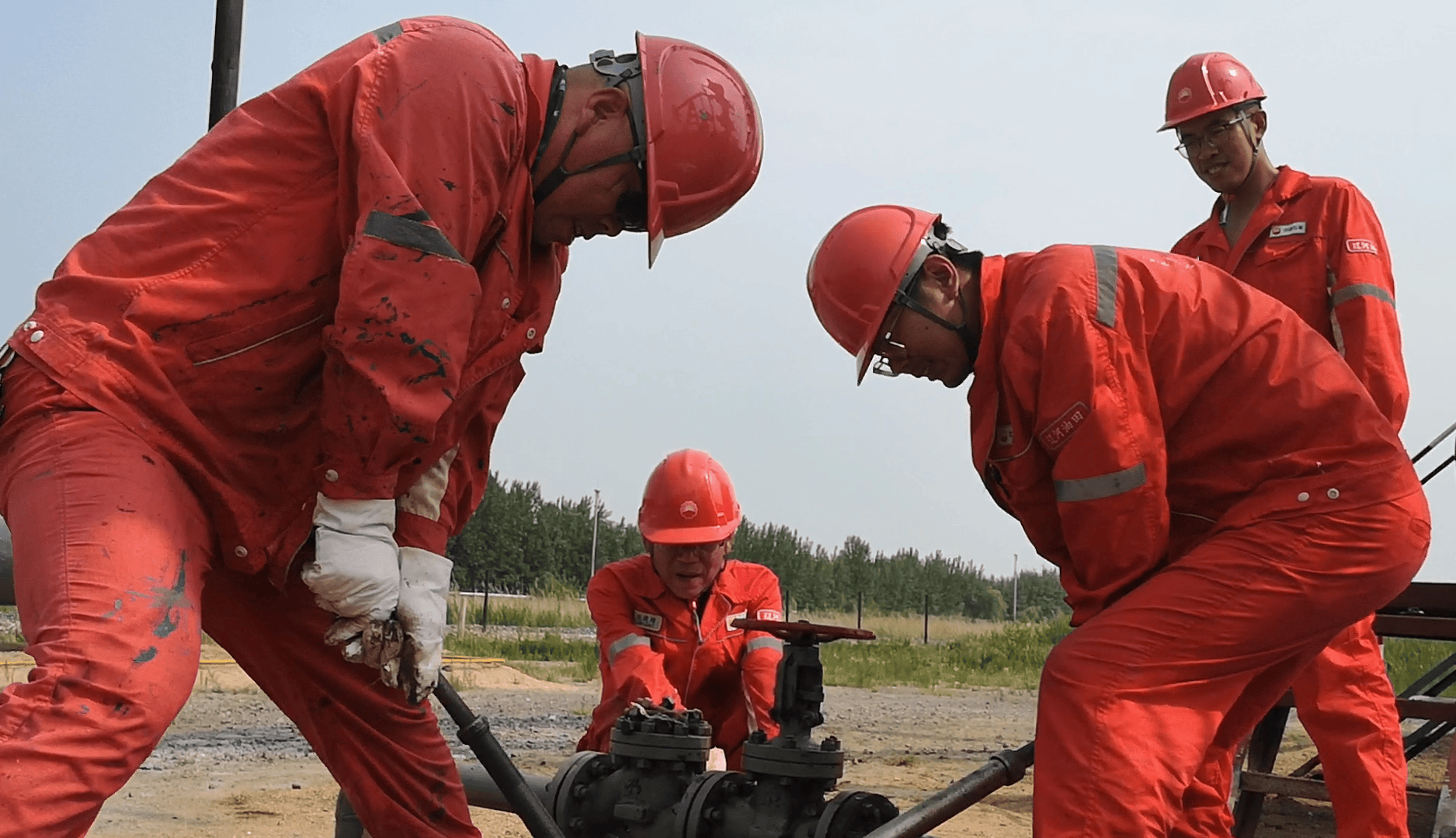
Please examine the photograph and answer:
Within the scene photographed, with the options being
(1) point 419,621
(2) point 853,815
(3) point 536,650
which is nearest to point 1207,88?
(2) point 853,815

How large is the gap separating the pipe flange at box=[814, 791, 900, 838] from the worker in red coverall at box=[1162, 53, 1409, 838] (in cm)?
84

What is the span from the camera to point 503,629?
1853 cm

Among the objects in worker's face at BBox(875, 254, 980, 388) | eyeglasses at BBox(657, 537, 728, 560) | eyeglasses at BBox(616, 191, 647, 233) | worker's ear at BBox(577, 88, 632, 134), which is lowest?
eyeglasses at BBox(657, 537, 728, 560)

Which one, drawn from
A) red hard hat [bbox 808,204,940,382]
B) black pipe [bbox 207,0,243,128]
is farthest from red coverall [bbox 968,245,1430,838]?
black pipe [bbox 207,0,243,128]

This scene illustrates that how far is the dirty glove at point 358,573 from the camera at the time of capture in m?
2.95

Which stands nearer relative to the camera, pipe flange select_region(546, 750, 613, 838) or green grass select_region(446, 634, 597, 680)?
pipe flange select_region(546, 750, 613, 838)

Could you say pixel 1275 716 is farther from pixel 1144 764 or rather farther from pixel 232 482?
pixel 232 482

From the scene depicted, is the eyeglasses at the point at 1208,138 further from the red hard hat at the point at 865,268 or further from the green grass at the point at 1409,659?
the green grass at the point at 1409,659

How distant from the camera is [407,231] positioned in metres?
2.88

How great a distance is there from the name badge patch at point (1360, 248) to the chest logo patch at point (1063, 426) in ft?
6.77

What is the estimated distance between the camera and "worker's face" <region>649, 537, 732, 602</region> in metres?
5.38

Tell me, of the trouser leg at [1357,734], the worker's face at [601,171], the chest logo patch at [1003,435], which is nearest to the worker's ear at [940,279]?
the chest logo patch at [1003,435]

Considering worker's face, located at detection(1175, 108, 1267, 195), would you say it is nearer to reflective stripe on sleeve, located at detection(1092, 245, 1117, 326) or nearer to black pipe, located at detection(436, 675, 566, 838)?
reflective stripe on sleeve, located at detection(1092, 245, 1117, 326)

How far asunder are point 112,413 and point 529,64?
1.17 meters
